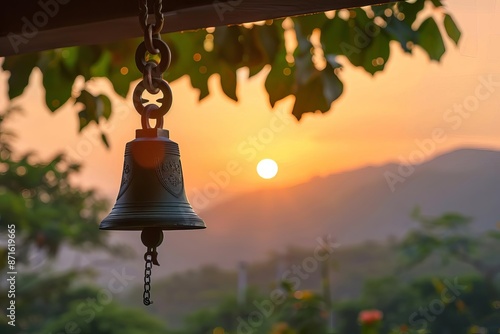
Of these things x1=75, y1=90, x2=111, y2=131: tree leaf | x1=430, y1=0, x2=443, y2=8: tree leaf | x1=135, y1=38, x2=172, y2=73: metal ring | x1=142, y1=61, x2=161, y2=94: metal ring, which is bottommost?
x1=142, y1=61, x2=161, y2=94: metal ring

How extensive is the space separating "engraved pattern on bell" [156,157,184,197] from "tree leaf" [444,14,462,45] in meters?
0.80

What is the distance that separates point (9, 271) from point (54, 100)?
141 inches

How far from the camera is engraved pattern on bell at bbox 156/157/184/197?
4.53ft

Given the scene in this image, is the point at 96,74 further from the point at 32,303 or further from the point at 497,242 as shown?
the point at 32,303

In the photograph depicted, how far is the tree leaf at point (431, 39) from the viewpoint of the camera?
1.82 meters

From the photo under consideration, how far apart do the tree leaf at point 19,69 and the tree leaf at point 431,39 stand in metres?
0.97

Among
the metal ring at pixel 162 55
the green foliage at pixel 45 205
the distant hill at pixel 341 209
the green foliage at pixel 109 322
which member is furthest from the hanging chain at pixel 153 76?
the green foliage at pixel 45 205

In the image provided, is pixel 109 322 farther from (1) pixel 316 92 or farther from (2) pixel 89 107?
(1) pixel 316 92

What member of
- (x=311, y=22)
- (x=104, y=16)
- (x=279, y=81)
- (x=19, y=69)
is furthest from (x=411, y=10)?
(x=19, y=69)

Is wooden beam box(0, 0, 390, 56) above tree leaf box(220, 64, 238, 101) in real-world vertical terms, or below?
below

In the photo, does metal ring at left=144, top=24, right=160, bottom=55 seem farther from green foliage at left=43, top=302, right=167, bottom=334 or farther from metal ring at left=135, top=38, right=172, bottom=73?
green foliage at left=43, top=302, right=167, bottom=334

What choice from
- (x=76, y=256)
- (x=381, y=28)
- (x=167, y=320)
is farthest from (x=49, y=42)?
(x=76, y=256)

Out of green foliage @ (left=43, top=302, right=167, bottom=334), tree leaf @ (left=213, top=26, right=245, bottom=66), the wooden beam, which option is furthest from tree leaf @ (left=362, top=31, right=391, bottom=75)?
green foliage @ (left=43, top=302, right=167, bottom=334)

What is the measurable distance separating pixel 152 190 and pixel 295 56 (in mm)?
676
